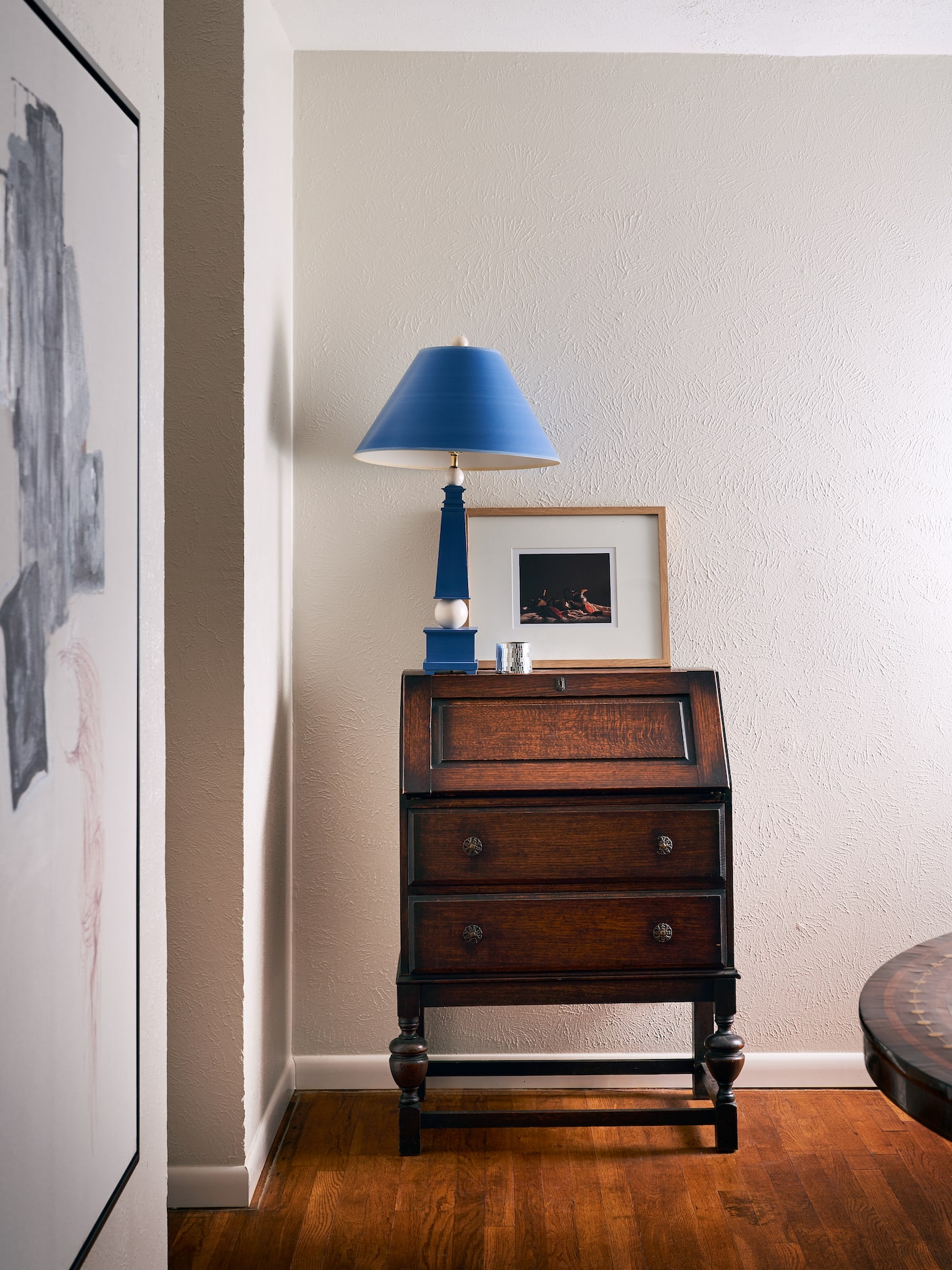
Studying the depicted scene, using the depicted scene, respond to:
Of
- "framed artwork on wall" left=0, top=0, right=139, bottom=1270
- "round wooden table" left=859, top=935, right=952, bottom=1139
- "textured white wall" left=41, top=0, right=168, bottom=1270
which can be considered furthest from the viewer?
"textured white wall" left=41, top=0, right=168, bottom=1270

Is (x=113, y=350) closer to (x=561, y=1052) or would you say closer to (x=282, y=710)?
(x=282, y=710)

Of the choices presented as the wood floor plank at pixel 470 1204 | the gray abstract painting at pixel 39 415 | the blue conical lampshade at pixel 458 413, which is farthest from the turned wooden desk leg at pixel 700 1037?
A: the gray abstract painting at pixel 39 415

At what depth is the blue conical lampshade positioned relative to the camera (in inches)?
90.5

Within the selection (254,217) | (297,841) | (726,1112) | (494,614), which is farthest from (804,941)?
(254,217)

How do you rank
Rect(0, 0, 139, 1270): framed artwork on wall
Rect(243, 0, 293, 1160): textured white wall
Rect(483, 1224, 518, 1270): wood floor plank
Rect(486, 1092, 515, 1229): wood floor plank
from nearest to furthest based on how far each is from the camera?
Rect(0, 0, 139, 1270): framed artwork on wall
Rect(483, 1224, 518, 1270): wood floor plank
Rect(486, 1092, 515, 1229): wood floor plank
Rect(243, 0, 293, 1160): textured white wall

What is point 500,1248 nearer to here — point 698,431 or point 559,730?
point 559,730

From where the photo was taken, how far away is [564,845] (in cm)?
226

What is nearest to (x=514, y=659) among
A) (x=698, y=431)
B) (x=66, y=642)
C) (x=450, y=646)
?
(x=450, y=646)

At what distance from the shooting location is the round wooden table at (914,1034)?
1038 millimetres

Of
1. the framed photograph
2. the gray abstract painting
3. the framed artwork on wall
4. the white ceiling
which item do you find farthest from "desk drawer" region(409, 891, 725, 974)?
the white ceiling

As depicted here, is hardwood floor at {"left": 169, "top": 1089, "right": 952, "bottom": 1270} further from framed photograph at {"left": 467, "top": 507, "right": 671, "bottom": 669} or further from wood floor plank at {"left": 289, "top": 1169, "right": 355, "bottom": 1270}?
framed photograph at {"left": 467, "top": 507, "right": 671, "bottom": 669}

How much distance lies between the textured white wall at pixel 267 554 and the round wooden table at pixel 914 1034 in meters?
1.37

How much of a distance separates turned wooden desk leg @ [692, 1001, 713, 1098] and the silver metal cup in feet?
3.02

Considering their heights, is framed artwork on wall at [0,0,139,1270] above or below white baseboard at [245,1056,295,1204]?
above
